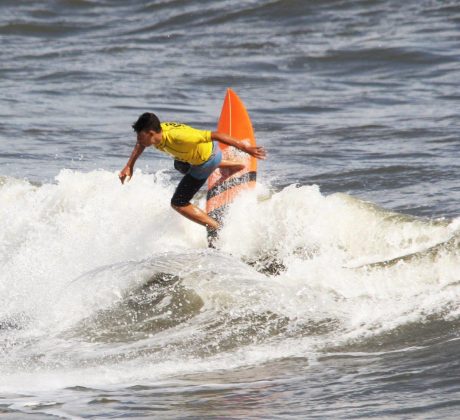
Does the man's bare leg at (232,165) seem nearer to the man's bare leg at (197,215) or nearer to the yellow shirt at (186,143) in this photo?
the man's bare leg at (197,215)

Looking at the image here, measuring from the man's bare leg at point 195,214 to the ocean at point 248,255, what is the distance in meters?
0.31

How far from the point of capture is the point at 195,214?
1009 cm

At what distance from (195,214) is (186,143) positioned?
950 millimetres

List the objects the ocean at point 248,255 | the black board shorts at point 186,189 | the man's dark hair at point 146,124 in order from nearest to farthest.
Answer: the ocean at point 248,255 < the man's dark hair at point 146,124 < the black board shorts at point 186,189

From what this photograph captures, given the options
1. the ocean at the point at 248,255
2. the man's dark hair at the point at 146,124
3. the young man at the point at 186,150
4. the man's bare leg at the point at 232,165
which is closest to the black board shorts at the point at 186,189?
the young man at the point at 186,150

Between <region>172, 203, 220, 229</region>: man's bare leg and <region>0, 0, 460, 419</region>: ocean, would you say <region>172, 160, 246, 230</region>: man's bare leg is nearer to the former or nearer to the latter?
<region>172, 203, 220, 229</region>: man's bare leg

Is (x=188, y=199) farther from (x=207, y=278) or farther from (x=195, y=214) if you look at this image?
(x=207, y=278)

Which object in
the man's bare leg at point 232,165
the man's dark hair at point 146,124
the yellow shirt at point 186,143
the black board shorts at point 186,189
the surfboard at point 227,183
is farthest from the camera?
the surfboard at point 227,183

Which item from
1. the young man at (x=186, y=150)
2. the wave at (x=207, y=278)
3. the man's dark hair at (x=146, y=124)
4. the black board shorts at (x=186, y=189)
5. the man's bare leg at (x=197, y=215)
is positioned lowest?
the wave at (x=207, y=278)

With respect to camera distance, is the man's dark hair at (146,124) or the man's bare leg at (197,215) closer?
the man's dark hair at (146,124)

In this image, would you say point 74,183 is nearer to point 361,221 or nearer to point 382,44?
point 361,221

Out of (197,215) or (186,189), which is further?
(197,215)

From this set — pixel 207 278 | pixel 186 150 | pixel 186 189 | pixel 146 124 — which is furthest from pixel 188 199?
pixel 146 124

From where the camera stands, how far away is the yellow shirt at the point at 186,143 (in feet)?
30.4
